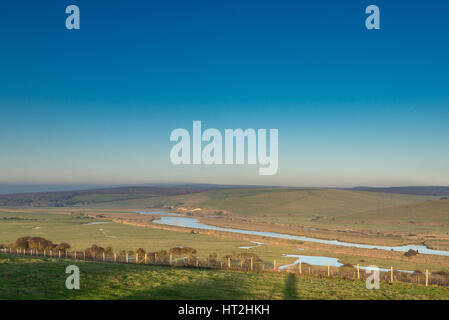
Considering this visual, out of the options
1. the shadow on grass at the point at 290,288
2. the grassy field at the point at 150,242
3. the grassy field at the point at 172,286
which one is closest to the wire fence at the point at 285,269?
the shadow on grass at the point at 290,288

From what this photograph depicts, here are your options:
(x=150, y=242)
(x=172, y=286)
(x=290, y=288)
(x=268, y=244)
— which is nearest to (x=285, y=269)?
(x=290, y=288)

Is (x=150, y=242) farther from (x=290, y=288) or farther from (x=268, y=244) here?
(x=290, y=288)

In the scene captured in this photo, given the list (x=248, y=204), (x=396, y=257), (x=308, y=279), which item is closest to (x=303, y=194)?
(x=248, y=204)

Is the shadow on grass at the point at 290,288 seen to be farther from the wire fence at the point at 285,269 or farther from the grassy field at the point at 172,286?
the wire fence at the point at 285,269

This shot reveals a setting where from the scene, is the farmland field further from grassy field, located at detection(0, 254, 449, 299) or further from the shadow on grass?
the shadow on grass

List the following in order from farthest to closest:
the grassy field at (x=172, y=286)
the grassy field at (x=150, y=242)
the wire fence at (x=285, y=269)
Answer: the grassy field at (x=150, y=242)
the wire fence at (x=285, y=269)
the grassy field at (x=172, y=286)

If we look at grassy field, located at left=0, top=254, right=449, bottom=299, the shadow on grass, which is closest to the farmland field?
grassy field, located at left=0, top=254, right=449, bottom=299

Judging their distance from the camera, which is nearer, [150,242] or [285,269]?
[285,269]
